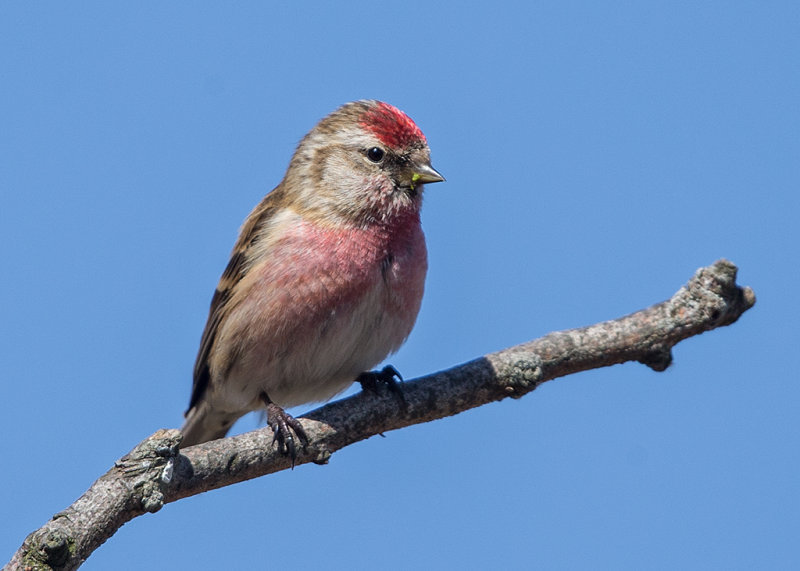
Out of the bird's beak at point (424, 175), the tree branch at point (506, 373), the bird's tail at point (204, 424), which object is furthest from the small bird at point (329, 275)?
the tree branch at point (506, 373)

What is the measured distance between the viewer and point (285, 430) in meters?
4.90

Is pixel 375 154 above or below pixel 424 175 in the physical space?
above

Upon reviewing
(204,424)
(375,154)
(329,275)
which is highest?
(375,154)

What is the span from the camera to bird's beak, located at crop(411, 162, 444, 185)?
5.98 m

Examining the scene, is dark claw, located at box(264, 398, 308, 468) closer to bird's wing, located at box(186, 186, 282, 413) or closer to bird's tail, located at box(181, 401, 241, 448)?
bird's wing, located at box(186, 186, 282, 413)

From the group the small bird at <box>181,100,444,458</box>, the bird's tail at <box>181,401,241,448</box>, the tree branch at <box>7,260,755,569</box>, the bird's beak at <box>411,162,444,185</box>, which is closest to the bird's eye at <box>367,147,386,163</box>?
the small bird at <box>181,100,444,458</box>

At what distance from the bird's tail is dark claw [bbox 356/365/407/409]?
117cm

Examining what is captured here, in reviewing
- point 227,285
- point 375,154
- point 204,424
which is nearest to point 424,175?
point 375,154

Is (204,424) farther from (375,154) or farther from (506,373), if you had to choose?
(506,373)

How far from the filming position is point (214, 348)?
630cm

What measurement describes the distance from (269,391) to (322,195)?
1.26 metres

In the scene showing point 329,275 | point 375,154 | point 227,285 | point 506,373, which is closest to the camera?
point 506,373

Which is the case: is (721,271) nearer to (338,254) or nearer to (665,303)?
(665,303)

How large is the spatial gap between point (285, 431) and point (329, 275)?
1.16 metres
